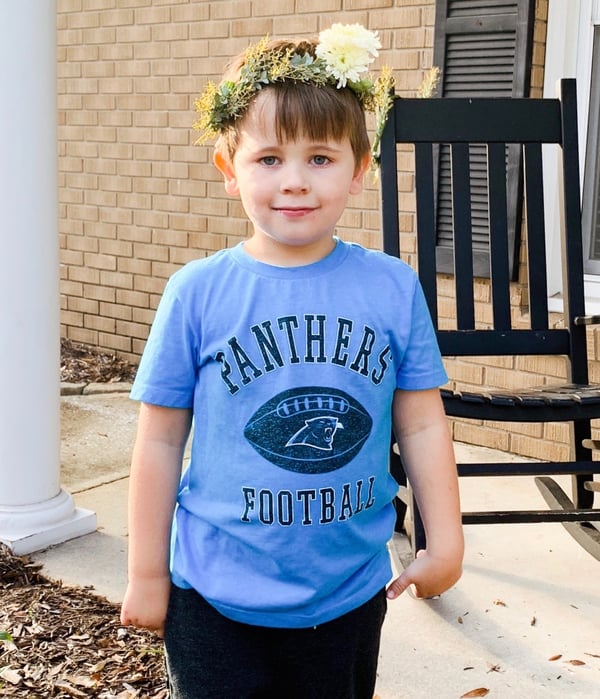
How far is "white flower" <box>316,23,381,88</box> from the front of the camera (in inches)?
59.8

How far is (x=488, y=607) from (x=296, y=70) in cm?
182

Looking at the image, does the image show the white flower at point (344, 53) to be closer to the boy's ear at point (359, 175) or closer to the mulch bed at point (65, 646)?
the boy's ear at point (359, 175)

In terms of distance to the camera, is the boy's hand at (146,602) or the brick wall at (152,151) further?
the brick wall at (152,151)

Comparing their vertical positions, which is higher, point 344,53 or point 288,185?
point 344,53

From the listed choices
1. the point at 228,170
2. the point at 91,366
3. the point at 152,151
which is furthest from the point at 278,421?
the point at 91,366

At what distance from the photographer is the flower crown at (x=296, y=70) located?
1.51 meters

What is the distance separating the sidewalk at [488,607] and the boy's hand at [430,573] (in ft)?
3.05

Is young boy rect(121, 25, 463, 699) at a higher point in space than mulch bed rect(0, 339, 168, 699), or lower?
higher

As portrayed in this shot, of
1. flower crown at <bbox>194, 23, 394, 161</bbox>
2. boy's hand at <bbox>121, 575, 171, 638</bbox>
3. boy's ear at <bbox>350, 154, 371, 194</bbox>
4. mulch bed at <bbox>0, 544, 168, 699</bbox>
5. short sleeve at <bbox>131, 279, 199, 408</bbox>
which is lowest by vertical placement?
mulch bed at <bbox>0, 544, 168, 699</bbox>

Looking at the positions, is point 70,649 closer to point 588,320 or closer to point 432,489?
point 432,489

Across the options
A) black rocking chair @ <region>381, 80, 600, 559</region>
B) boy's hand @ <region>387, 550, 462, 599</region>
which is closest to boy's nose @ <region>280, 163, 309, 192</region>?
boy's hand @ <region>387, 550, 462, 599</region>

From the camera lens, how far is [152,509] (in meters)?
1.49

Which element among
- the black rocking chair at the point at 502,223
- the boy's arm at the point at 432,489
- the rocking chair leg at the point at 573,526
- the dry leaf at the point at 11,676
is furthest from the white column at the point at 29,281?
the boy's arm at the point at 432,489

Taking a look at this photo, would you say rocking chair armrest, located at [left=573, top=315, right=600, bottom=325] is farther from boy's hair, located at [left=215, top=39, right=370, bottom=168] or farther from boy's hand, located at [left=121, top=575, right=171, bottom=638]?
boy's hand, located at [left=121, top=575, right=171, bottom=638]
